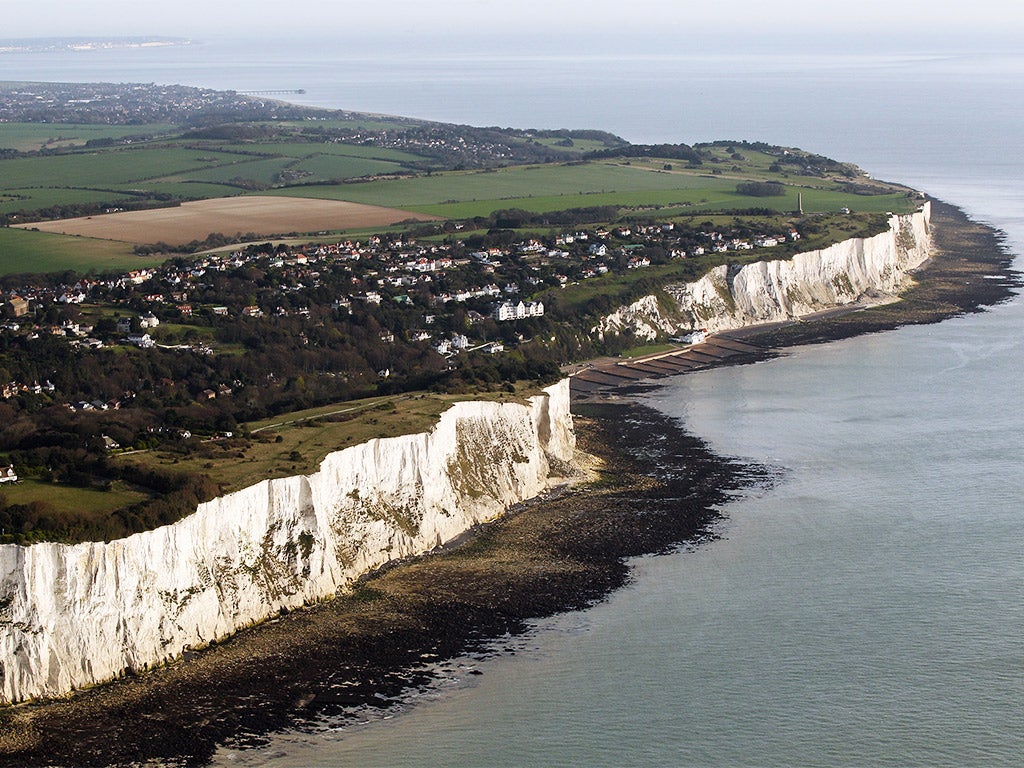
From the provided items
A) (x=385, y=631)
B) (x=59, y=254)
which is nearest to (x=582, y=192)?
(x=59, y=254)

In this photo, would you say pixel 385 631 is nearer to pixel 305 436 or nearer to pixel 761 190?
pixel 305 436

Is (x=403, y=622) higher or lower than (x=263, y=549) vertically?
lower

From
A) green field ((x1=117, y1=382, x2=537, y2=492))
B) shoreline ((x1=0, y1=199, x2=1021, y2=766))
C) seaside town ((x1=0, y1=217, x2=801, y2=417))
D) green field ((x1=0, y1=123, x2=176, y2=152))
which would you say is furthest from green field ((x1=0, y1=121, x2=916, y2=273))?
shoreline ((x1=0, y1=199, x2=1021, y2=766))

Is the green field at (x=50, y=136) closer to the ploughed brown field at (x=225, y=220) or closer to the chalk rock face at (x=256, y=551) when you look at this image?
the ploughed brown field at (x=225, y=220)

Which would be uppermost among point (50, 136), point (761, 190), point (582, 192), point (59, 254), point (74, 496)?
point (50, 136)

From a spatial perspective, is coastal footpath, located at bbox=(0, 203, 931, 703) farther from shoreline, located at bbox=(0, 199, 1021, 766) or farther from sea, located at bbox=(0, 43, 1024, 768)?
sea, located at bbox=(0, 43, 1024, 768)

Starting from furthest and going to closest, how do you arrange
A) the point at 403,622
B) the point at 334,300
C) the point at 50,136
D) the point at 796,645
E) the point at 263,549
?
1. the point at 50,136
2. the point at 334,300
3. the point at 263,549
4. the point at 403,622
5. the point at 796,645

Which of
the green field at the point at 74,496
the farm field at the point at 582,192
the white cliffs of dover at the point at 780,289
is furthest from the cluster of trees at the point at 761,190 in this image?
the green field at the point at 74,496
